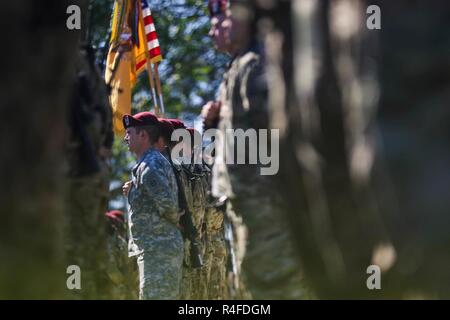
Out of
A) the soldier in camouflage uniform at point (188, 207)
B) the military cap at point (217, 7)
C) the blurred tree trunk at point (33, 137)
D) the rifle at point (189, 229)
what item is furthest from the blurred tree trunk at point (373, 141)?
the rifle at point (189, 229)

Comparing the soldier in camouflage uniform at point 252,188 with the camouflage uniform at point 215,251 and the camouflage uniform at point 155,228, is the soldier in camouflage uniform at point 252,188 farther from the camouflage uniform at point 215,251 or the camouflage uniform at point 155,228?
Result: the camouflage uniform at point 215,251

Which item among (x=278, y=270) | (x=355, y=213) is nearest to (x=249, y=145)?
(x=278, y=270)

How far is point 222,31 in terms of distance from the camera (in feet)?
17.6

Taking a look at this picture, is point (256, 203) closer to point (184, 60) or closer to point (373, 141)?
point (373, 141)

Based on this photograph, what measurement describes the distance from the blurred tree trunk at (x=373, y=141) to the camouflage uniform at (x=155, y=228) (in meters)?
3.47

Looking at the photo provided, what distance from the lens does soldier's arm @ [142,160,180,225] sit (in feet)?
22.5

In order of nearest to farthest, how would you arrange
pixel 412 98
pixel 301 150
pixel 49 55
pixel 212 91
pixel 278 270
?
pixel 49 55, pixel 412 98, pixel 301 150, pixel 278 270, pixel 212 91

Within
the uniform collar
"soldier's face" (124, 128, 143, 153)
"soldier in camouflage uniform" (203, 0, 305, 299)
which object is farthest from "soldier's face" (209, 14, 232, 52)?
"soldier's face" (124, 128, 143, 153)

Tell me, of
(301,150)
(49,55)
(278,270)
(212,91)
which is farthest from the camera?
(212,91)

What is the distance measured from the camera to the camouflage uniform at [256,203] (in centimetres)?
488

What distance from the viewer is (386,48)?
3043mm

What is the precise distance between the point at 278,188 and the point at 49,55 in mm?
2714

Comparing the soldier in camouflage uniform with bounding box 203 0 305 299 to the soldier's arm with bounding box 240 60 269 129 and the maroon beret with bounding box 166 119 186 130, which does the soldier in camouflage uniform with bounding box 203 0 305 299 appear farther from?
the maroon beret with bounding box 166 119 186 130
